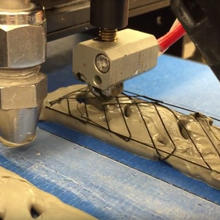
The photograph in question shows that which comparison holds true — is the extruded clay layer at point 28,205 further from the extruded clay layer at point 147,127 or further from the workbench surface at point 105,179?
the extruded clay layer at point 147,127

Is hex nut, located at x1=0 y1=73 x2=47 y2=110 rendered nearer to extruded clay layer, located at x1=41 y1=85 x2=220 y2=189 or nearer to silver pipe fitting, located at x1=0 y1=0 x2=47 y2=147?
silver pipe fitting, located at x1=0 y1=0 x2=47 y2=147

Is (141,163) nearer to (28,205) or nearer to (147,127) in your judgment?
(147,127)

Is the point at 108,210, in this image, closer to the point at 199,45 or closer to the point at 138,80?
the point at 199,45

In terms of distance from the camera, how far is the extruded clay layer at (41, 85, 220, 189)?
1.65 ft

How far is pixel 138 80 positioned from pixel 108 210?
0.36 m

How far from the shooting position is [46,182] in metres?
0.47

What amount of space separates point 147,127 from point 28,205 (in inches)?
8.0

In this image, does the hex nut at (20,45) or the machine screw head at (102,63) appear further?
the machine screw head at (102,63)

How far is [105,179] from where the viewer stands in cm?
48

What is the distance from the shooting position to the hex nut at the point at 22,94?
16.2 inches

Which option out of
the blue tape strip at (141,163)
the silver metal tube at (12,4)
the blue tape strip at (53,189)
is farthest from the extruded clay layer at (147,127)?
the silver metal tube at (12,4)

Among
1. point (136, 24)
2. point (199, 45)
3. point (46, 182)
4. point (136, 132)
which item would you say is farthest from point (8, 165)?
point (136, 24)

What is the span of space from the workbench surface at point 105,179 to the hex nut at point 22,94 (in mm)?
97

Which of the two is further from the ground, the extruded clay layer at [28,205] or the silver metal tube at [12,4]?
the silver metal tube at [12,4]
